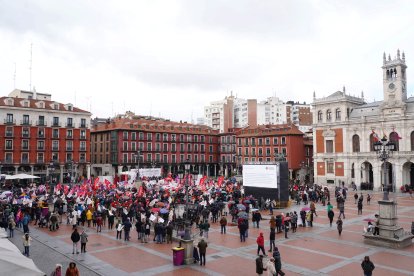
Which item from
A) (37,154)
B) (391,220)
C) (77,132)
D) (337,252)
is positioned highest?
(77,132)

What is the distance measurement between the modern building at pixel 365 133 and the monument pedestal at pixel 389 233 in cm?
3308

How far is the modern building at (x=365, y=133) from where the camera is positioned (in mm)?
50938

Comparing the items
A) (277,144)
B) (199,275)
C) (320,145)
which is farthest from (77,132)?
(199,275)

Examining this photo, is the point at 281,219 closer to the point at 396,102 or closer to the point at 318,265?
the point at 318,265

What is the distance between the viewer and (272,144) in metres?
70.6

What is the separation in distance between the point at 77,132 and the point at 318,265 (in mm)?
55466

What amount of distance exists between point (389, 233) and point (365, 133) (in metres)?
40.5

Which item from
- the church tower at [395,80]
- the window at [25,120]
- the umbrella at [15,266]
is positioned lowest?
the umbrella at [15,266]

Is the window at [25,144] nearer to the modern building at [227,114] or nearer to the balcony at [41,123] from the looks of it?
the balcony at [41,123]

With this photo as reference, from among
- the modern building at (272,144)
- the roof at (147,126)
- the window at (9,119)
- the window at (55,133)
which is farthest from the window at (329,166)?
the window at (9,119)

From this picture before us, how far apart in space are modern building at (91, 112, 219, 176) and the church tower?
36263mm

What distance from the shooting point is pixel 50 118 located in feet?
193

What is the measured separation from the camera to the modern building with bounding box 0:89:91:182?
54.4 m

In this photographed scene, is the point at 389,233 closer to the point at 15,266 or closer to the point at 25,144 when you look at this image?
the point at 15,266
